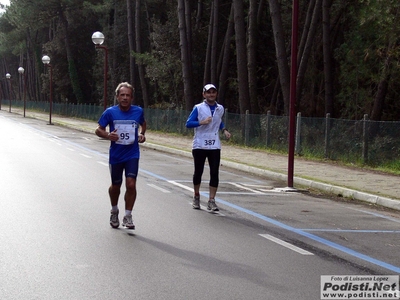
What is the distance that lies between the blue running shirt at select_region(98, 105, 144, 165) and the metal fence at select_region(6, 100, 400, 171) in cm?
1238

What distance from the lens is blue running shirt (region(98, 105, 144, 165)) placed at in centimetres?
945

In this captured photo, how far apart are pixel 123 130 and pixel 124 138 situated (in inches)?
4.0

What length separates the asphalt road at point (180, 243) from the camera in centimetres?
649

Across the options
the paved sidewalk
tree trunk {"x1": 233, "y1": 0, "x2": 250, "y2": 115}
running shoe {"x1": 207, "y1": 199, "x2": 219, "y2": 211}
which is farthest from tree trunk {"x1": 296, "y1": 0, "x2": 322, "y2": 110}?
running shoe {"x1": 207, "y1": 199, "x2": 219, "y2": 211}

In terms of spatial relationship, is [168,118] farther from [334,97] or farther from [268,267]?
[268,267]

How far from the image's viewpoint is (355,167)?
835 inches

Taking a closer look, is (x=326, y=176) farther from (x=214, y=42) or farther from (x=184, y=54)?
(x=214, y=42)

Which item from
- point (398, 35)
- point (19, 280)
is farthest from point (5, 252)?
point (398, 35)

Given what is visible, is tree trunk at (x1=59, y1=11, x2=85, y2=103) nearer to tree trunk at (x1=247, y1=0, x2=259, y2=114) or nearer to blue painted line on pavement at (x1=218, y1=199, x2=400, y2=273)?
tree trunk at (x1=247, y1=0, x2=259, y2=114)

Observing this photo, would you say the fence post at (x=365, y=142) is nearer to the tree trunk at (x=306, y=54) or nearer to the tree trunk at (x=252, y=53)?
the tree trunk at (x=306, y=54)

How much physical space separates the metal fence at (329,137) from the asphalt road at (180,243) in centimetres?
735

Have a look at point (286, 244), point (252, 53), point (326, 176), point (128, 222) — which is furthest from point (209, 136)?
point (252, 53)

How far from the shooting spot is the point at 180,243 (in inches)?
340

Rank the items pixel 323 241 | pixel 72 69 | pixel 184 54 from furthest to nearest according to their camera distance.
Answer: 1. pixel 72 69
2. pixel 184 54
3. pixel 323 241
